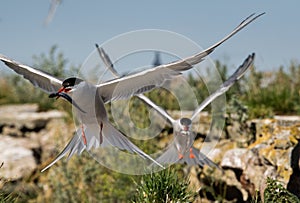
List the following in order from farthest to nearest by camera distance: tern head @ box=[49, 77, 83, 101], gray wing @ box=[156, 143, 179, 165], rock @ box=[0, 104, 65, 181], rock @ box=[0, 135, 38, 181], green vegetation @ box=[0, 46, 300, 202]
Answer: rock @ box=[0, 104, 65, 181], rock @ box=[0, 135, 38, 181], green vegetation @ box=[0, 46, 300, 202], gray wing @ box=[156, 143, 179, 165], tern head @ box=[49, 77, 83, 101]

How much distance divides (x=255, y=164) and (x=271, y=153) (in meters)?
0.18

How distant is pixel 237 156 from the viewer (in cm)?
422

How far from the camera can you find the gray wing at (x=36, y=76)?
2.93 m

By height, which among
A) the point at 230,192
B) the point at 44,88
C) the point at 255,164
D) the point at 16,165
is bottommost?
the point at 16,165

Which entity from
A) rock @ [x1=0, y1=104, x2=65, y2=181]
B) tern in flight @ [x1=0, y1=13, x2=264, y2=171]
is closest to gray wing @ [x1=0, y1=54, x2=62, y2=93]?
tern in flight @ [x1=0, y1=13, x2=264, y2=171]

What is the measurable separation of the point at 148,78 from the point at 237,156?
1767mm

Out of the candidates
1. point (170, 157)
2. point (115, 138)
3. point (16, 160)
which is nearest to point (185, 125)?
point (170, 157)

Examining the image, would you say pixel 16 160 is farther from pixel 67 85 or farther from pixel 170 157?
pixel 67 85

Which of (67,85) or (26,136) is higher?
(67,85)

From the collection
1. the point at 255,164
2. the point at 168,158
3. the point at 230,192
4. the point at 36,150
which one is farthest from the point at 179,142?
the point at 36,150

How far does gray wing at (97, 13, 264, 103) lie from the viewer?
8.21 ft

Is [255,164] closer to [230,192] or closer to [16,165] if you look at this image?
[230,192]

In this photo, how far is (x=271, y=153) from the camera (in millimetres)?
3850

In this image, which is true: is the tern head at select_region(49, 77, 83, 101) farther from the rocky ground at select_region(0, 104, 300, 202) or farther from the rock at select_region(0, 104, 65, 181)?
the rock at select_region(0, 104, 65, 181)
